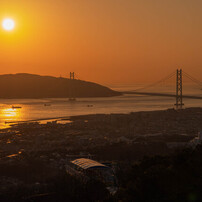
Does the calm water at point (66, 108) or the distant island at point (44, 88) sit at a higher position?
the distant island at point (44, 88)

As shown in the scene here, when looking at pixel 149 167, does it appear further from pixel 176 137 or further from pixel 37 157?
pixel 176 137

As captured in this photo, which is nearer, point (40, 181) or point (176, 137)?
point (40, 181)

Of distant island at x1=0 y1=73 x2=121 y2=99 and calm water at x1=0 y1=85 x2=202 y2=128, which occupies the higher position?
distant island at x1=0 y1=73 x2=121 y2=99

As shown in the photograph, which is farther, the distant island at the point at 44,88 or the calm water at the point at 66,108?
the distant island at the point at 44,88

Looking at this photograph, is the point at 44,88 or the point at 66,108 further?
the point at 44,88

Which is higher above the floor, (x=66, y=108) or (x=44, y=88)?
(x=44, y=88)

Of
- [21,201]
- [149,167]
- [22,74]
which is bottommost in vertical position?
[21,201]

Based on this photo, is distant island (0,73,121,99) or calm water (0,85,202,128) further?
distant island (0,73,121,99)

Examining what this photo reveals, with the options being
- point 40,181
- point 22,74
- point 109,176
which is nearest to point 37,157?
point 40,181
